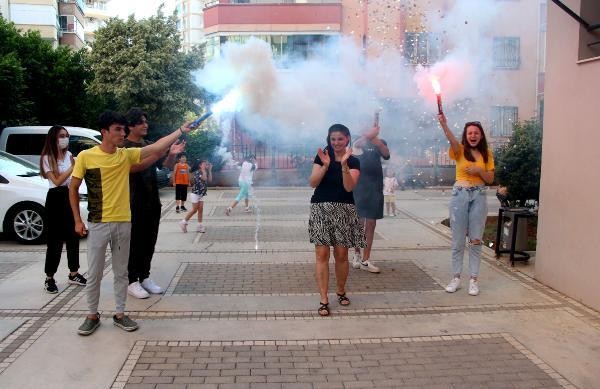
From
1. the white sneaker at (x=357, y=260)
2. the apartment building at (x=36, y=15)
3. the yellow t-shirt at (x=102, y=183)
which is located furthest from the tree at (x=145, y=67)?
the apartment building at (x=36, y=15)

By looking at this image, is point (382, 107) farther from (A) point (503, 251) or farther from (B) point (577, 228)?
(B) point (577, 228)

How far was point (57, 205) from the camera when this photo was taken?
20.0 ft

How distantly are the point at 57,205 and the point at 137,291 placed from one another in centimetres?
140

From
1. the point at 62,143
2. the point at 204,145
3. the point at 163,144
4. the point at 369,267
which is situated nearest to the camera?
the point at 163,144

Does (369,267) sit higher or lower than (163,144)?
lower

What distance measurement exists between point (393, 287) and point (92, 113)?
17349 millimetres

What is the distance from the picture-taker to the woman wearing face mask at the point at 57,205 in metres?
5.99

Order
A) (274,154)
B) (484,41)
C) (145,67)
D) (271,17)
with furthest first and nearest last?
(274,154), (145,67), (271,17), (484,41)

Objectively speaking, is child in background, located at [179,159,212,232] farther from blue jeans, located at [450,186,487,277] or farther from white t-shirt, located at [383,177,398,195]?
blue jeans, located at [450,186,487,277]

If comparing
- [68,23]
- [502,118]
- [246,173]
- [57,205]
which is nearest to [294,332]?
[57,205]

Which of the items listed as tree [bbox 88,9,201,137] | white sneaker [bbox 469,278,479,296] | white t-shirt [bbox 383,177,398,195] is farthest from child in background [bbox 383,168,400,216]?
tree [bbox 88,9,201,137]

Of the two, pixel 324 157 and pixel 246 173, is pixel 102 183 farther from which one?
pixel 246 173

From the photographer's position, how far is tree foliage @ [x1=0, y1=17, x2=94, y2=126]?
16219mm

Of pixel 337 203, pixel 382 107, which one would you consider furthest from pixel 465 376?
pixel 382 107
